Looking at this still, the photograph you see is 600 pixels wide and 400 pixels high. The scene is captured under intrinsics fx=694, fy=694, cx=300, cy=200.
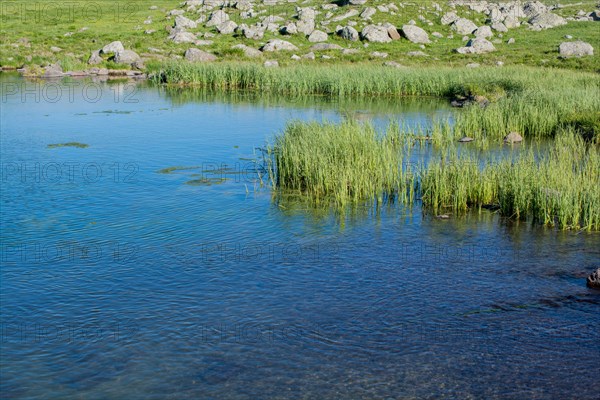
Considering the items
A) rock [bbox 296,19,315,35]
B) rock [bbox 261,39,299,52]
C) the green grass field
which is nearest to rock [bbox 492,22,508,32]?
the green grass field

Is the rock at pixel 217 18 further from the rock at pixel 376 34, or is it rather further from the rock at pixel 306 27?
the rock at pixel 376 34

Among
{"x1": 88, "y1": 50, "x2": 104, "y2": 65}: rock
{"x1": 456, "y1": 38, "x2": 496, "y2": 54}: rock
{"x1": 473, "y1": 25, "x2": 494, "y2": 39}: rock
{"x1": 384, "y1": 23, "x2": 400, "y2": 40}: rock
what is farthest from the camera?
{"x1": 473, "y1": 25, "x2": 494, "y2": 39}: rock

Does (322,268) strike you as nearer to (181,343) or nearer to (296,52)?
(181,343)

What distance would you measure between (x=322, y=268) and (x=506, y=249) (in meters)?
3.98

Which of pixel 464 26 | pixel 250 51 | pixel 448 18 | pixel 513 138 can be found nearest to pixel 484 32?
pixel 464 26

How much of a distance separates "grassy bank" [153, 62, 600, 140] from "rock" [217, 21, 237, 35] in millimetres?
20863

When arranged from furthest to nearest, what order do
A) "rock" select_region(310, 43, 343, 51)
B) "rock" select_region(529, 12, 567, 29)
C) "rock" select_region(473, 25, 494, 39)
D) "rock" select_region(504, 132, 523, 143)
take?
"rock" select_region(529, 12, 567, 29), "rock" select_region(473, 25, 494, 39), "rock" select_region(310, 43, 343, 51), "rock" select_region(504, 132, 523, 143)

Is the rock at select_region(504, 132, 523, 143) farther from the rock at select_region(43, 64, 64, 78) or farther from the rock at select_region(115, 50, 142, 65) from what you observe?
the rock at select_region(115, 50, 142, 65)

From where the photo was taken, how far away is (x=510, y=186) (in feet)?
53.8

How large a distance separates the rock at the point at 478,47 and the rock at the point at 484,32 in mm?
6054

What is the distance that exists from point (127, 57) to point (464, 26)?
36.2 metres

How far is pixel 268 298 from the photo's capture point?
11.6 metres

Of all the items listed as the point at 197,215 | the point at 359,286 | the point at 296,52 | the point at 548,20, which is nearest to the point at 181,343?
the point at 359,286

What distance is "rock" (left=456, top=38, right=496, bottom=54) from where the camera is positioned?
60.2 metres
